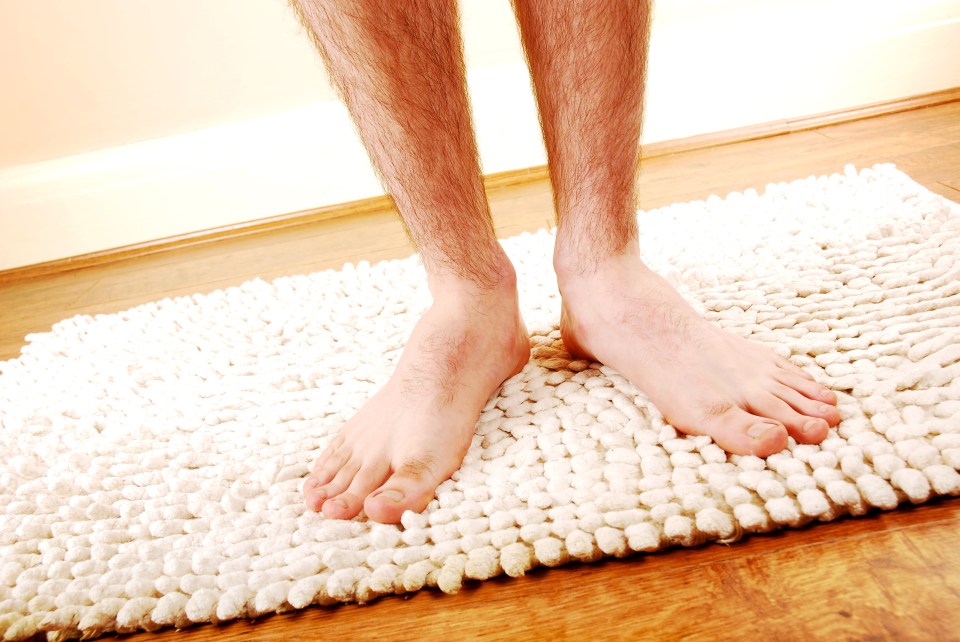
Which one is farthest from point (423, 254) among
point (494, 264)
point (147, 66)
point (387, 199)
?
point (147, 66)

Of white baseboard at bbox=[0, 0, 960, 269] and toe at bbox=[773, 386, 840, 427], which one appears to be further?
white baseboard at bbox=[0, 0, 960, 269]

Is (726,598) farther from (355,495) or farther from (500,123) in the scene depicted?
(500,123)

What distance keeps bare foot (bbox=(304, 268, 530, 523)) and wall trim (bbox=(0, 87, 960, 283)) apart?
87 cm

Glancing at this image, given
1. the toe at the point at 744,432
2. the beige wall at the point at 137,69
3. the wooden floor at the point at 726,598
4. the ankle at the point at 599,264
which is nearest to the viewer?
the wooden floor at the point at 726,598

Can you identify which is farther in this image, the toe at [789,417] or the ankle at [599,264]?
the ankle at [599,264]

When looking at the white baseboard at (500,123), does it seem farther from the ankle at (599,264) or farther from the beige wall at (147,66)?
the ankle at (599,264)

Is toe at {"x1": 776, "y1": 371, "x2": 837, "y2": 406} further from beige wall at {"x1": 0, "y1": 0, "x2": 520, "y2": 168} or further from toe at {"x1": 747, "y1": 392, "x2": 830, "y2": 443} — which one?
beige wall at {"x1": 0, "y1": 0, "x2": 520, "y2": 168}

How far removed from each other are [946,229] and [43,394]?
3.52ft

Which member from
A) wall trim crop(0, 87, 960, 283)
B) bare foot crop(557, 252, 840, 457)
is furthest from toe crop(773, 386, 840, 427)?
wall trim crop(0, 87, 960, 283)

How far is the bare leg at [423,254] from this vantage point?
1.90 ft

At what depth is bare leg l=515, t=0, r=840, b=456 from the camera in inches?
22.6

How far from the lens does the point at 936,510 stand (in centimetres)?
45

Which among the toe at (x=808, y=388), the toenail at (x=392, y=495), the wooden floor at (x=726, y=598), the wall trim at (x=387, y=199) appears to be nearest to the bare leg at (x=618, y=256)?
the toe at (x=808, y=388)

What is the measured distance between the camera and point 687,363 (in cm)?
61
